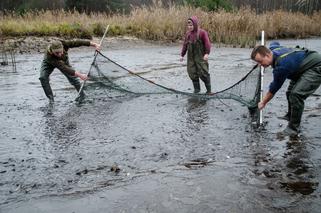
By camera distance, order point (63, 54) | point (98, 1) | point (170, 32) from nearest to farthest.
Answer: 1. point (63, 54)
2. point (170, 32)
3. point (98, 1)

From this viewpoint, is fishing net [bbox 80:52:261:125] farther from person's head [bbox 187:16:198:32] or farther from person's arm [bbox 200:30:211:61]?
person's head [bbox 187:16:198:32]

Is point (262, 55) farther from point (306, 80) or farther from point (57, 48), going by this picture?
point (57, 48)

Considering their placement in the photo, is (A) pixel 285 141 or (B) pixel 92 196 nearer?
(B) pixel 92 196

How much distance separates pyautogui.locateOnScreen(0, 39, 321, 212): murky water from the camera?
15.1ft

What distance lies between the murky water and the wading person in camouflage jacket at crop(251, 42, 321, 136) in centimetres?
69

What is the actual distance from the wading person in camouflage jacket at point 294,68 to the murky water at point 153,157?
69 cm

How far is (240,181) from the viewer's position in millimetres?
4996

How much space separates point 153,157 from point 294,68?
248 centimetres

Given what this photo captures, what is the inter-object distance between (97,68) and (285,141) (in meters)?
4.51

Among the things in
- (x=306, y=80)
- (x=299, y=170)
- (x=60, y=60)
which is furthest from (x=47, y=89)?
(x=299, y=170)

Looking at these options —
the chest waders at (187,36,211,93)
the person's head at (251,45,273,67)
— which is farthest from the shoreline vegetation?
the person's head at (251,45,273,67)

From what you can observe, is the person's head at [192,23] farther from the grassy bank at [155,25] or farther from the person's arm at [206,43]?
the grassy bank at [155,25]

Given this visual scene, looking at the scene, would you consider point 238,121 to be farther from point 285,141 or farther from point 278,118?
point 285,141

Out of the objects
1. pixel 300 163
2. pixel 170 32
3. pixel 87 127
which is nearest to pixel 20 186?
pixel 87 127
